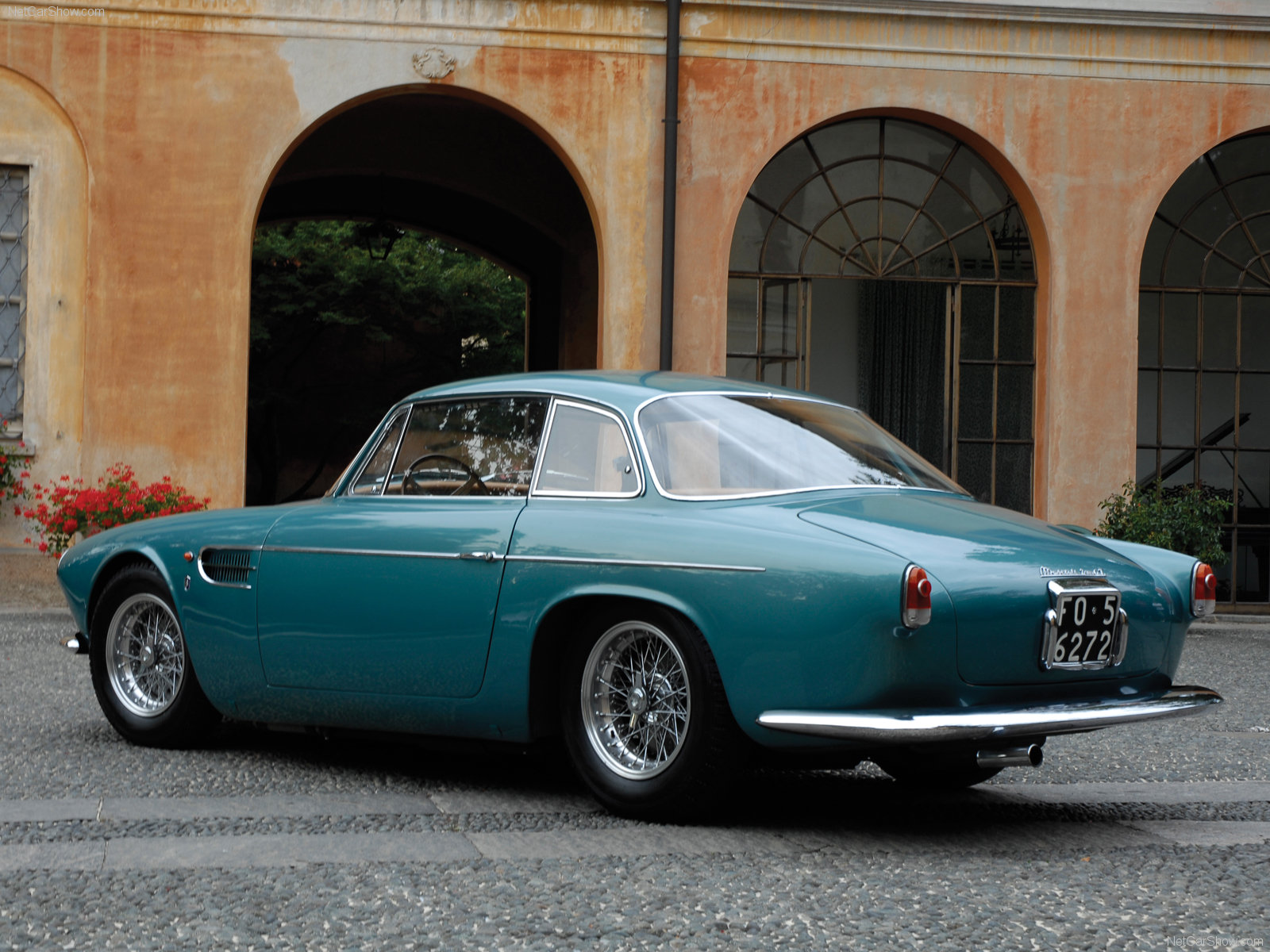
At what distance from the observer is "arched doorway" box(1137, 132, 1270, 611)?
15.1m

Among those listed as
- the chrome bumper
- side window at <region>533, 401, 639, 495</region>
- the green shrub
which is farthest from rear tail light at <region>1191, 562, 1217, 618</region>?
the green shrub

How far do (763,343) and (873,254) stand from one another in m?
1.30

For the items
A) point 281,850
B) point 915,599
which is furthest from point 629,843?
point 915,599

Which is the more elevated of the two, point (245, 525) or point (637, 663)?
point (245, 525)

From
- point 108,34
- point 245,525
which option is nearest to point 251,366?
point 108,34

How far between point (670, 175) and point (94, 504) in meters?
5.51

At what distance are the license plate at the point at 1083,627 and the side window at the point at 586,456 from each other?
4.33 ft

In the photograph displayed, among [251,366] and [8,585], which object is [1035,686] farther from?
[251,366]

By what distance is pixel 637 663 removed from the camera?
466cm

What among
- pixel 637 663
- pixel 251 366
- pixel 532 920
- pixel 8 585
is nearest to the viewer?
pixel 532 920

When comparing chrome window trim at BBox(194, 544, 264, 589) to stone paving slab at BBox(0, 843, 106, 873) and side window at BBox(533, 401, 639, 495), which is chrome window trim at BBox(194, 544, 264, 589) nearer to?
side window at BBox(533, 401, 639, 495)

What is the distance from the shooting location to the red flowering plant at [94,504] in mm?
11930

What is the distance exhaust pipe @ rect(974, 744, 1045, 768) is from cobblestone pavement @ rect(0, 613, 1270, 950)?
0.24 m

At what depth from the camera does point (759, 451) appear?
4.99m
